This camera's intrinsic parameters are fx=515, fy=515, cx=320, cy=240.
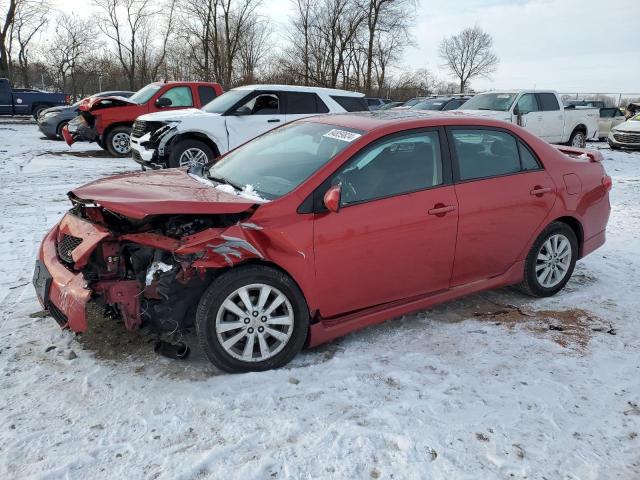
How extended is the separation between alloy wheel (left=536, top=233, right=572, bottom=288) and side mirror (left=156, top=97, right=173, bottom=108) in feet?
32.1

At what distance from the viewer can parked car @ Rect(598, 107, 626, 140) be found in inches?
755

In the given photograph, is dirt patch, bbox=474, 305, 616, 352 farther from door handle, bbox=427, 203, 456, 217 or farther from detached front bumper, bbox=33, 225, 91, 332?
detached front bumper, bbox=33, 225, 91, 332

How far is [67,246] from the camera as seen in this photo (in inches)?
134

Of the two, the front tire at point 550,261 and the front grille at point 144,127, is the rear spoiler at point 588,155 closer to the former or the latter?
the front tire at point 550,261

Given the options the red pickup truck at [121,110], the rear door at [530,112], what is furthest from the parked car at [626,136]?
the red pickup truck at [121,110]

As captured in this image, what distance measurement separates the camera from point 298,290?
319 cm

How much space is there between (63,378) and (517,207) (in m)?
3.40

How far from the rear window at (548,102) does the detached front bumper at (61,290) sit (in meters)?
12.7

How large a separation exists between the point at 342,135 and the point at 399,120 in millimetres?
451

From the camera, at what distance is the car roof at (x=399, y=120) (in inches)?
145

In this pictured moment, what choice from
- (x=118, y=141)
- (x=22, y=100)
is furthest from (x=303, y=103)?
(x=22, y=100)

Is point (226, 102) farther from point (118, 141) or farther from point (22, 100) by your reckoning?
point (22, 100)

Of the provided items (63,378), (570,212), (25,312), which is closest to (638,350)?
(570,212)

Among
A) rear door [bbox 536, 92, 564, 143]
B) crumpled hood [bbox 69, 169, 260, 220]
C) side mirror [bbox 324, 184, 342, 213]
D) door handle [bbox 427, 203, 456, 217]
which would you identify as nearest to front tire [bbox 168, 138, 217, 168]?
crumpled hood [bbox 69, 169, 260, 220]
